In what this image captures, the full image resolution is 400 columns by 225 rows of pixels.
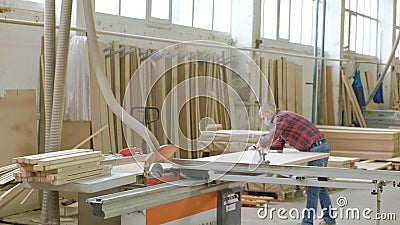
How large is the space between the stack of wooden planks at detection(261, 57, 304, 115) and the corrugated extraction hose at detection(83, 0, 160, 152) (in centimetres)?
748

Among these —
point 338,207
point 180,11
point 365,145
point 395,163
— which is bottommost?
point 338,207

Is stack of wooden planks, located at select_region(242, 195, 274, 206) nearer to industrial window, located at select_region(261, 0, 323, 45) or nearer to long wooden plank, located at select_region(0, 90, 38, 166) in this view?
long wooden plank, located at select_region(0, 90, 38, 166)

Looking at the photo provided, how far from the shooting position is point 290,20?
41.2 ft

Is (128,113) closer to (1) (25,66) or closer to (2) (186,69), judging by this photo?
(1) (25,66)

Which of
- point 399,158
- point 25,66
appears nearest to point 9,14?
point 25,66

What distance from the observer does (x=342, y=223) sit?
22.7ft

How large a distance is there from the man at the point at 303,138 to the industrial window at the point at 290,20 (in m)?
5.19

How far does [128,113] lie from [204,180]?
2.46 feet

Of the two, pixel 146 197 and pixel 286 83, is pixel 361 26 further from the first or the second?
pixel 146 197

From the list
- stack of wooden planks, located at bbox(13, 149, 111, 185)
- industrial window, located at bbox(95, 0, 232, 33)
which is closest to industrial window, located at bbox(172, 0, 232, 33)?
industrial window, located at bbox(95, 0, 232, 33)

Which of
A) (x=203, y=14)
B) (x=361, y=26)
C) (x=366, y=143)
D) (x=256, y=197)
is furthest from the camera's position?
(x=361, y=26)

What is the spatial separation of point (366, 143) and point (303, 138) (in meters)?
4.45

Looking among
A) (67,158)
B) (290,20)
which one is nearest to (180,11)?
(290,20)

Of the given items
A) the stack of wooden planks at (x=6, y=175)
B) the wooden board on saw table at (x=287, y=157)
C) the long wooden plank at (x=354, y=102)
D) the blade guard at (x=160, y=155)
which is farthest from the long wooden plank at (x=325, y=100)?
the blade guard at (x=160, y=155)
